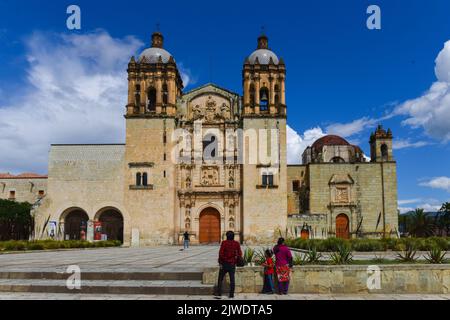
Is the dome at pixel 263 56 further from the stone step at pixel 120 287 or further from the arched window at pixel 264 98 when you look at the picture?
the stone step at pixel 120 287

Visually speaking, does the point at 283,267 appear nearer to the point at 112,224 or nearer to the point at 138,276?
the point at 138,276

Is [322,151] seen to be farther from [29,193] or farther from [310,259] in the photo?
[310,259]

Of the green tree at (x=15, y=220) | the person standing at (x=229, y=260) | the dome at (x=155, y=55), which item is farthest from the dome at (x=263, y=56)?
the person standing at (x=229, y=260)

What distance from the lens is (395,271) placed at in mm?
9578

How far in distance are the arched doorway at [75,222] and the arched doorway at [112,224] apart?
1409 millimetres

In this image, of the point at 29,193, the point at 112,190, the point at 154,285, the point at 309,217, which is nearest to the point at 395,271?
the point at 154,285

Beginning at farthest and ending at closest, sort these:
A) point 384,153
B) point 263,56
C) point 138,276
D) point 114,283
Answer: point 384,153
point 263,56
point 138,276
point 114,283

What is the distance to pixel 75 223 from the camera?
34.5 m

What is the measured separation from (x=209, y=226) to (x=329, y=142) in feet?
51.7

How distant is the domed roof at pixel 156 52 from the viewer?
116 feet

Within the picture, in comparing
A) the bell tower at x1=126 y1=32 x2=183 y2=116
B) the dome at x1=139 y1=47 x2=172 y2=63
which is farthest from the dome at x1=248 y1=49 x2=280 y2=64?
the dome at x1=139 y1=47 x2=172 y2=63

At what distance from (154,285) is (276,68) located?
2762 cm

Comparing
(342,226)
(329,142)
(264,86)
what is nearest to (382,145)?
(329,142)

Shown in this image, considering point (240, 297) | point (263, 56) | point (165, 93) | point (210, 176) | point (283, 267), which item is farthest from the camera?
point (263, 56)
